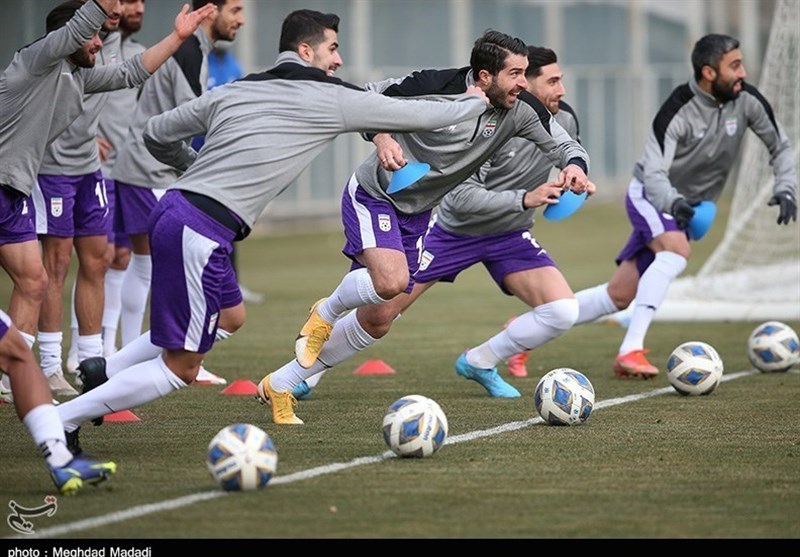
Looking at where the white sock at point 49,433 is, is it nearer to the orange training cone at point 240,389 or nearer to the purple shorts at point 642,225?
the orange training cone at point 240,389

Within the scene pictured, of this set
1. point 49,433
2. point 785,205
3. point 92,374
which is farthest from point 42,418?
point 785,205

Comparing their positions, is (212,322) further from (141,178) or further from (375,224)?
(141,178)

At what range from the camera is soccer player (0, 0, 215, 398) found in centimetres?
754

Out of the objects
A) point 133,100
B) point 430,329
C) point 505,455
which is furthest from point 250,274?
point 505,455

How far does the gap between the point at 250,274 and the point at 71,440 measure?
13.3m

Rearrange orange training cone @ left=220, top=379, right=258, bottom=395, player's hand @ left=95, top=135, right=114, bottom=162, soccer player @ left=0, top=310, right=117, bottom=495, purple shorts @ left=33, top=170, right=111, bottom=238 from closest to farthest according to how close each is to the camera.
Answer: soccer player @ left=0, top=310, right=117, bottom=495 < orange training cone @ left=220, top=379, right=258, bottom=395 < purple shorts @ left=33, top=170, right=111, bottom=238 < player's hand @ left=95, top=135, right=114, bottom=162

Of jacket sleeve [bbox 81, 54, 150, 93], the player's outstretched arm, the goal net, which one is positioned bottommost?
the goal net

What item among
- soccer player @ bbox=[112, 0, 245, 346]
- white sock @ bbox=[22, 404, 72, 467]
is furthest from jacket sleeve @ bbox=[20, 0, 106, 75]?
soccer player @ bbox=[112, 0, 245, 346]

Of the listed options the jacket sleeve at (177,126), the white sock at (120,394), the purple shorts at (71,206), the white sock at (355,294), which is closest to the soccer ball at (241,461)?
the white sock at (120,394)

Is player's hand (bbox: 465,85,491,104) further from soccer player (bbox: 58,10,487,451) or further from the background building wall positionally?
the background building wall

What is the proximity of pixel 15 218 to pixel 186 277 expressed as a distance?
2.05 meters

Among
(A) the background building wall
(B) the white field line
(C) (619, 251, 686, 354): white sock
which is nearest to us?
(B) the white field line

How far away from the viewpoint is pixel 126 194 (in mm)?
10641

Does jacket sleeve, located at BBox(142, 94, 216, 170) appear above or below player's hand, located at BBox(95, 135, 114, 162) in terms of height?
above
